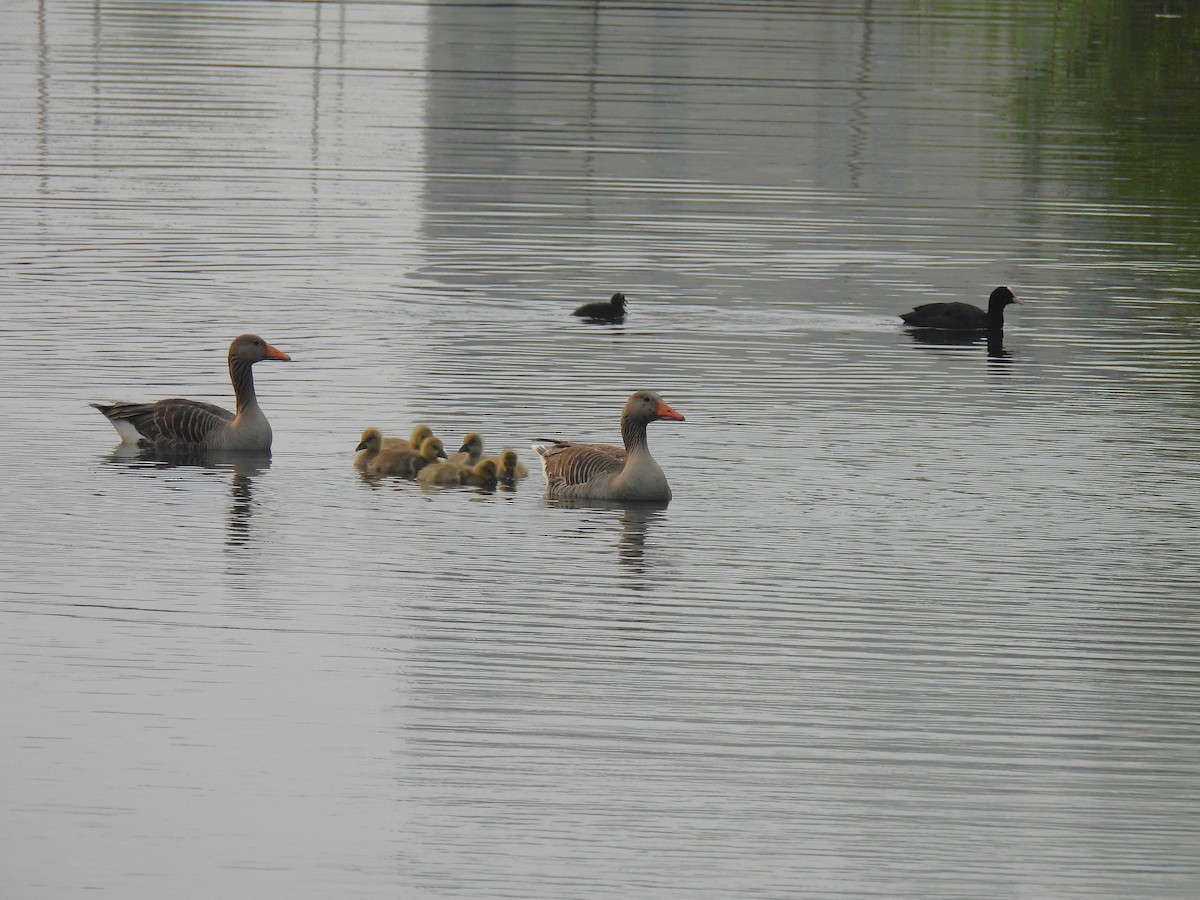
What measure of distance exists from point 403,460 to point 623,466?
1.76 metres

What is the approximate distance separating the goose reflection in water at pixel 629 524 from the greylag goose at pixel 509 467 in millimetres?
474

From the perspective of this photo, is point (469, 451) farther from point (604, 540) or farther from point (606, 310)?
point (606, 310)

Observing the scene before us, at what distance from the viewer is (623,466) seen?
16797 millimetres

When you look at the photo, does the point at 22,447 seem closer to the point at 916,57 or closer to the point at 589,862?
the point at 589,862

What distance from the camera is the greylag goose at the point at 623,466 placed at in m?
16.5

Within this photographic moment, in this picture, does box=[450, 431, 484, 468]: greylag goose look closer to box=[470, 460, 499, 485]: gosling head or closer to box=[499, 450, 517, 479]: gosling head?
box=[470, 460, 499, 485]: gosling head

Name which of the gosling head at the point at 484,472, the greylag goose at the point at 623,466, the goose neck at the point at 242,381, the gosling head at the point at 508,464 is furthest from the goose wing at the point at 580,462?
the goose neck at the point at 242,381

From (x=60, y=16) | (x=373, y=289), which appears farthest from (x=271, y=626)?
(x=60, y=16)

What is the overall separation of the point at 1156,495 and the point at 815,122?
2736 cm

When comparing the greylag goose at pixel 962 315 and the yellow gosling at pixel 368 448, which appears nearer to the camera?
the yellow gosling at pixel 368 448

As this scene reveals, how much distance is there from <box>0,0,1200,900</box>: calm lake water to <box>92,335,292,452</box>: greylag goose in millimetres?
260

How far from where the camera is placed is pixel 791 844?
33.0 ft

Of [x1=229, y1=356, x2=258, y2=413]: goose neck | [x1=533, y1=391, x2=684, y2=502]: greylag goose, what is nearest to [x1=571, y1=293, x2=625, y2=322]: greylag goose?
[x1=229, y1=356, x2=258, y2=413]: goose neck

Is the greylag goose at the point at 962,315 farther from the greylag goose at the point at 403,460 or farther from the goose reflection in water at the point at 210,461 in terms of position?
the goose reflection in water at the point at 210,461
